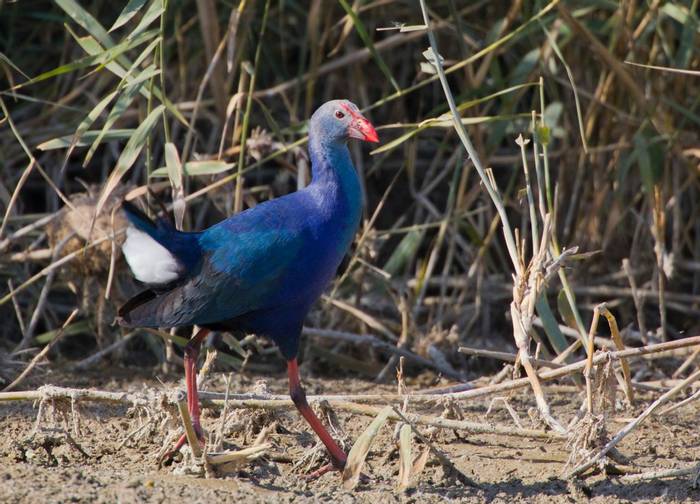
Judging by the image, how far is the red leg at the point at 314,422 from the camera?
108 inches

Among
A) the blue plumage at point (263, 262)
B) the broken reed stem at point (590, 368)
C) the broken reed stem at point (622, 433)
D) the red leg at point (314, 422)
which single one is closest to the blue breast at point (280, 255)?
the blue plumage at point (263, 262)

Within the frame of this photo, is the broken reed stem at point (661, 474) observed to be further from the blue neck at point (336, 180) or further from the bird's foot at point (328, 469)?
the blue neck at point (336, 180)

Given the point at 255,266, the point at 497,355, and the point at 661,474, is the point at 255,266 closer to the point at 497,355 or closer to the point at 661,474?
A: the point at 497,355

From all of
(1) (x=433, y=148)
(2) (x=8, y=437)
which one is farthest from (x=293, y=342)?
(1) (x=433, y=148)

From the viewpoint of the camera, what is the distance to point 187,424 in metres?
2.44

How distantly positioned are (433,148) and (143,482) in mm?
2412

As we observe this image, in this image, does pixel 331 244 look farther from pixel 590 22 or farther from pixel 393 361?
pixel 590 22

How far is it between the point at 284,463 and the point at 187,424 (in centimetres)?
46

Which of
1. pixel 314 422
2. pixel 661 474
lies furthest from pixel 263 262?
pixel 661 474

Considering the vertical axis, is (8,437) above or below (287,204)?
below

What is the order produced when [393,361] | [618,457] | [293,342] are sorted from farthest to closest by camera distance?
[393,361] → [293,342] → [618,457]

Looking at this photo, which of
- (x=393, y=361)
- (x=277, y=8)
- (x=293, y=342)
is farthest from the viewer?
(x=277, y=8)

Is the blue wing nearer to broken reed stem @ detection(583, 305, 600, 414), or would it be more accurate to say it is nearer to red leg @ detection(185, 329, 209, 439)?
red leg @ detection(185, 329, 209, 439)

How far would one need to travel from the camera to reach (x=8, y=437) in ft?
9.69
